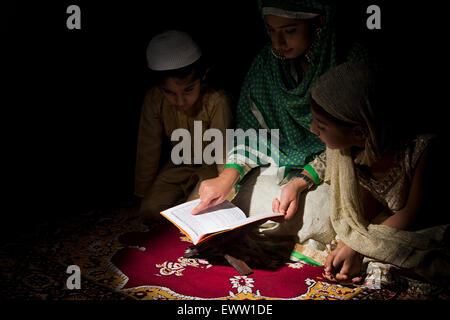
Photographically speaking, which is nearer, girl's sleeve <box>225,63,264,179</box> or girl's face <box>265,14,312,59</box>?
girl's face <box>265,14,312,59</box>

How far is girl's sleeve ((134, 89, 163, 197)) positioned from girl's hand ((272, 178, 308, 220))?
99cm

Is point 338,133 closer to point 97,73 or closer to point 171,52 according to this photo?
point 171,52

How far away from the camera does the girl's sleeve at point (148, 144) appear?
285cm

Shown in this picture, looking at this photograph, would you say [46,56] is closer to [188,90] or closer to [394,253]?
[188,90]

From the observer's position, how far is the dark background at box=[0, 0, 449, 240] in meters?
2.38

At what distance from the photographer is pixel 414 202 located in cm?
197

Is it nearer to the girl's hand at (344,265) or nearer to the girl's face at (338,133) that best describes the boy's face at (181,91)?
the girl's face at (338,133)

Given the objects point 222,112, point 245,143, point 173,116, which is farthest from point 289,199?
point 173,116

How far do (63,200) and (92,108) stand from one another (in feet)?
2.31

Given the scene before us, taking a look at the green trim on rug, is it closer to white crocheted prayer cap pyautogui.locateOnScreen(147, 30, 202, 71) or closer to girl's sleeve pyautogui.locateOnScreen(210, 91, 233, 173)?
girl's sleeve pyautogui.locateOnScreen(210, 91, 233, 173)

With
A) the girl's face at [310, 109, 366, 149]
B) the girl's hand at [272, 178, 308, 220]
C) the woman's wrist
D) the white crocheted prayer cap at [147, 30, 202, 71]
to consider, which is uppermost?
the white crocheted prayer cap at [147, 30, 202, 71]

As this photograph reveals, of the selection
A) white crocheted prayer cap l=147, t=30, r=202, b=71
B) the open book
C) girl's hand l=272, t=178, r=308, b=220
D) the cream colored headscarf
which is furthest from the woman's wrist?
white crocheted prayer cap l=147, t=30, r=202, b=71

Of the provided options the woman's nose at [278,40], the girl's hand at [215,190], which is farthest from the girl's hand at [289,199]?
the woman's nose at [278,40]
